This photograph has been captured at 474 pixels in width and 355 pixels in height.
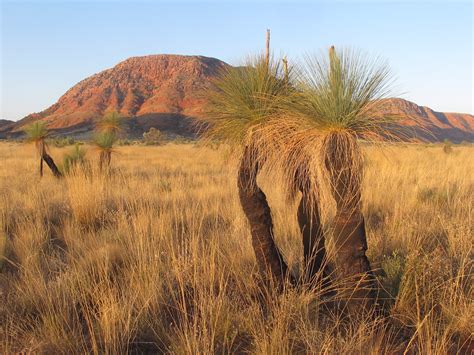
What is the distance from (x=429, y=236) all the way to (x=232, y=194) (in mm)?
4820

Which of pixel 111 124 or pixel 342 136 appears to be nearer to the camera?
pixel 342 136

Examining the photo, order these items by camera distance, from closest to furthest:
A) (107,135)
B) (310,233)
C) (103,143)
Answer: (310,233)
(103,143)
(107,135)

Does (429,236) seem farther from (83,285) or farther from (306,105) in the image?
(83,285)

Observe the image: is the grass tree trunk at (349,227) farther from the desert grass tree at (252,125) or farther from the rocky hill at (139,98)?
the rocky hill at (139,98)

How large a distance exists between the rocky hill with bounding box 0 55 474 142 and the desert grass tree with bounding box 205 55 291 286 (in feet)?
253

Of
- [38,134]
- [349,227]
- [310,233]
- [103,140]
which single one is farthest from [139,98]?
[349,227]

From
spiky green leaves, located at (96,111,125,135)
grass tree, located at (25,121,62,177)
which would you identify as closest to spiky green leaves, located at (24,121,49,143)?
grass tree, located at (25,121,62,177)

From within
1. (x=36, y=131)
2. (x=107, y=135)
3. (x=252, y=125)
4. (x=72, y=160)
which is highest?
(x=36, y=131)

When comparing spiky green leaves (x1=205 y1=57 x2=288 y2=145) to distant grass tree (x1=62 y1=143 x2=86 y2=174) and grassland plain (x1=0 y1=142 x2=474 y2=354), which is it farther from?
distant grass tree (x1=62 y1=143 x2=86 y2=174)

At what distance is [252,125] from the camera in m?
3.39

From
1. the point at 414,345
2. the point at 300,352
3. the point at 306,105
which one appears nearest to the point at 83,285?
the point at 300,352

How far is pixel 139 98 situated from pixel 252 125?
110095 mm

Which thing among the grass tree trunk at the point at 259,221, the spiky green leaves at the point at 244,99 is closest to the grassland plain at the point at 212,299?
the grass tree trunk at the point at 259,221

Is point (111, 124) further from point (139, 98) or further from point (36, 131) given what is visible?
point (139, 98)
